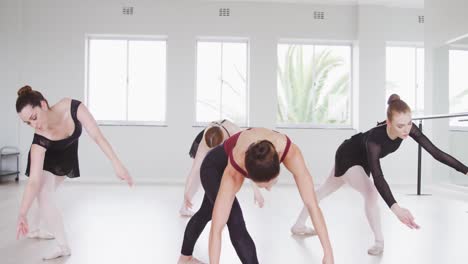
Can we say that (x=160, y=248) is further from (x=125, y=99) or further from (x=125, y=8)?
(x=125, y=8)

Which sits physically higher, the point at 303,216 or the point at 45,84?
the point at 45,84

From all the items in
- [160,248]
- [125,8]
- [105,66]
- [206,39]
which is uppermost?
[125,8]

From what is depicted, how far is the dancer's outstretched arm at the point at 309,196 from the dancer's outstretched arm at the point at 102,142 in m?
0.88

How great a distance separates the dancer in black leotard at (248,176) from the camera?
1443mm

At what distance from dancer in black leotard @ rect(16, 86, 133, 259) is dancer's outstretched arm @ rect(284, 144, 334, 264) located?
0.88 metres

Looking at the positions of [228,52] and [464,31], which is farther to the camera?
[228,52]

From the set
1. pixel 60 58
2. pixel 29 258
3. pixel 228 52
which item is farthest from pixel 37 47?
pixel 29 258

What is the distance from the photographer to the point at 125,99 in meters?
7.89

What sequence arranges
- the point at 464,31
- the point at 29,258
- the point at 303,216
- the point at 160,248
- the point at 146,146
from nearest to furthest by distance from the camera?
the point at 29,258 → the point at 160,248 → the point at 303,216 → the point at 464,31 → the point at 146,146

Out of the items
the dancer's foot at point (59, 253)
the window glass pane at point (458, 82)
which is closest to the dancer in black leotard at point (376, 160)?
the dancer's foot at point (59, 253)

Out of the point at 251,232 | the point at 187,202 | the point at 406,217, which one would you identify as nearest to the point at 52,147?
the point at 187,202

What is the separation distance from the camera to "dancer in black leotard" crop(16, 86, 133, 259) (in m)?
2.17

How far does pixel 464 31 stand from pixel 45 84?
6768 mm

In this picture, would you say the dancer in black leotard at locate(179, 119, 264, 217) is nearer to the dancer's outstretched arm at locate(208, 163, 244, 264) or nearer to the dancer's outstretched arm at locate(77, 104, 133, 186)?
the dancer's outstretched arm at locate(77, 104, 133, 186)
